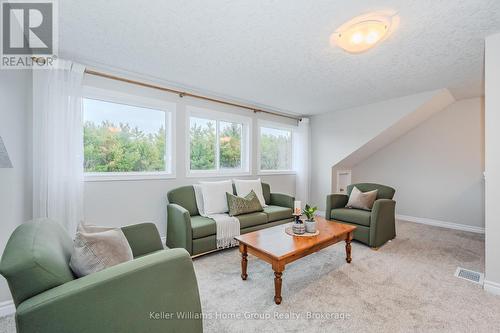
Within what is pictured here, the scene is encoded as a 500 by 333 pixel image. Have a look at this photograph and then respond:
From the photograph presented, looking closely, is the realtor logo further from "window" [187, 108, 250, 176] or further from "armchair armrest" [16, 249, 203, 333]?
"armchair armrest" [16, 249, 203, 333]

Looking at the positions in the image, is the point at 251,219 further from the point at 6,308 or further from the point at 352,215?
the point at 6,308

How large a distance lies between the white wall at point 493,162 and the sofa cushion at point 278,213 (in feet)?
7.31

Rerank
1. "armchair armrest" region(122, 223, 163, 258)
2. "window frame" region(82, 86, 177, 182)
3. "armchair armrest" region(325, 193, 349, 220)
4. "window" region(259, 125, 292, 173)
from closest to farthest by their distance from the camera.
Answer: "armchair armrest" region(122, 223, 163, 258) < "window frame" region(82, 86, 177, 182) < "armchair armrest" region(325, 193, 349, 220) < "window" region(259, 125, 292, 173)

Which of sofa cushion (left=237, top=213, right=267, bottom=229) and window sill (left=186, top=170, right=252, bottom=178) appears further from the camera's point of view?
window sill (left=186, top=170, right=252, bottom=178)

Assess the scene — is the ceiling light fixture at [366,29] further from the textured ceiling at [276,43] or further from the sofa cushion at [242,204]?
the sofa cushion at [242,204]

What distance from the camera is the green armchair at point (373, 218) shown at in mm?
3018

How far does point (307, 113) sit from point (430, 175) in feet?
8.91

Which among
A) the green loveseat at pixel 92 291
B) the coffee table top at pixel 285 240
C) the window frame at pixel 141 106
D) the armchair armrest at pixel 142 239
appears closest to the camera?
the green loveseat at pixel 92 291

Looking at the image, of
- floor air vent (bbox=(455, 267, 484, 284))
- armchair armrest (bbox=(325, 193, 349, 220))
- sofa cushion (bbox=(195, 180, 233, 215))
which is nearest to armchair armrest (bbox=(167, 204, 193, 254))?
sofa cushion (bbox=(195, 180, 233, 215))

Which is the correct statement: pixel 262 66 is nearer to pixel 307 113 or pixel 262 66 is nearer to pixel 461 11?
pixel 461 11

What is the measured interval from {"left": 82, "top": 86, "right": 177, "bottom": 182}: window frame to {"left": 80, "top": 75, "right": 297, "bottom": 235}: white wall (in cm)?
5

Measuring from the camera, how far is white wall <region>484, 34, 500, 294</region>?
198cm

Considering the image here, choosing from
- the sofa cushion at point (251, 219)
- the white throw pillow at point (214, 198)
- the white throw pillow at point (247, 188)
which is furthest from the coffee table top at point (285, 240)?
the white throw pillow at point (247, 188)

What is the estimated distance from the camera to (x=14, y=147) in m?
1.81
